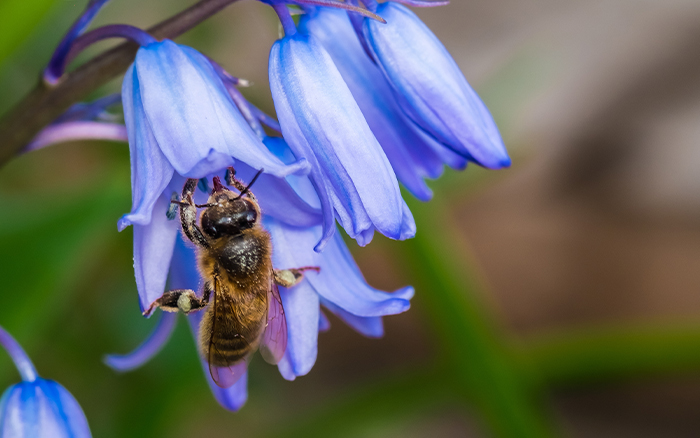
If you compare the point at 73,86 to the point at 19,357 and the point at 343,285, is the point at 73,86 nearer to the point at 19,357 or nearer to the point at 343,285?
the point at 19,357

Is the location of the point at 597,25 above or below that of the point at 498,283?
above

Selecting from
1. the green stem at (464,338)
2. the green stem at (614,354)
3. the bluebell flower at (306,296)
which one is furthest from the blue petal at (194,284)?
the green stem at (614,354)

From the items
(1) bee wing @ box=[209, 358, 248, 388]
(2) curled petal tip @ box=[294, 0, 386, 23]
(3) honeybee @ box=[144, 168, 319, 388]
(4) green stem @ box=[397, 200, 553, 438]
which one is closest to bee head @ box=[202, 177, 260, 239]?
(3) honeybee @ box=[144, 168, 319, 388]

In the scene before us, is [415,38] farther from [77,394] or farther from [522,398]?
[77,394]

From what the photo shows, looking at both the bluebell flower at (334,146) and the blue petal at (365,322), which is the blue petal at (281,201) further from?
the blue petal at (365,322)

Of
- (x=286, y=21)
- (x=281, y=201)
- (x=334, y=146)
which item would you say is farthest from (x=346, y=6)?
(x=281, y=201)

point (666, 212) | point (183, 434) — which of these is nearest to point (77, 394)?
point (183, 434)
